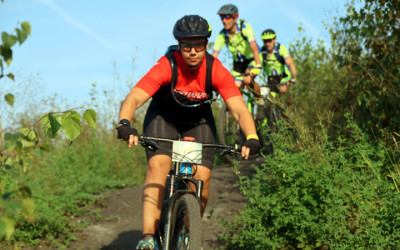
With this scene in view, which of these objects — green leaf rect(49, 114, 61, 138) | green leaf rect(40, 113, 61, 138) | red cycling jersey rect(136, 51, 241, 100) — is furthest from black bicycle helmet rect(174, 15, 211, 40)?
green leaf rect(49, 114, 61, 138)

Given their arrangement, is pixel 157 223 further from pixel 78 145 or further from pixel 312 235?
pixel 78 145

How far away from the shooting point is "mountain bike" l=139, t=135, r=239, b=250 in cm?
379

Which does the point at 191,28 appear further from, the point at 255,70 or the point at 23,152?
the point at 255,70

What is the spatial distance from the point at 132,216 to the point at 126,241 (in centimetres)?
→ 121

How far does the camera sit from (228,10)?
9672mm

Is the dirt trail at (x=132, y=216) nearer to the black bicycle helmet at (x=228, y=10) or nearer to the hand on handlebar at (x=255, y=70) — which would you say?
the hand on handlebar at (x=255, y=70)

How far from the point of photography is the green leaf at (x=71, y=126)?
268cm

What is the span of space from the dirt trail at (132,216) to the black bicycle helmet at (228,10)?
293 cm

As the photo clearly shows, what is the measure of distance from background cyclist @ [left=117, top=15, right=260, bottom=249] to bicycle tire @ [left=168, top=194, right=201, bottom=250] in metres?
0.30

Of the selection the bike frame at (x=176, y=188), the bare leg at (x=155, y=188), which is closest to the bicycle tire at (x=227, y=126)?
the bare leg at (x=155, y=188)

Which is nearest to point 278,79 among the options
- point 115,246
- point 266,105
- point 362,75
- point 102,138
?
point 266,105

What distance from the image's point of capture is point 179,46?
4539 mm

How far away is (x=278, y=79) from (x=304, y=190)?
215 inches

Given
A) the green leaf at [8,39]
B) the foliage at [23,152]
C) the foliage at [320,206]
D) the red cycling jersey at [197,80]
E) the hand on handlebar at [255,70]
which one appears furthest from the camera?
the hand on handlebar at [255,70]
